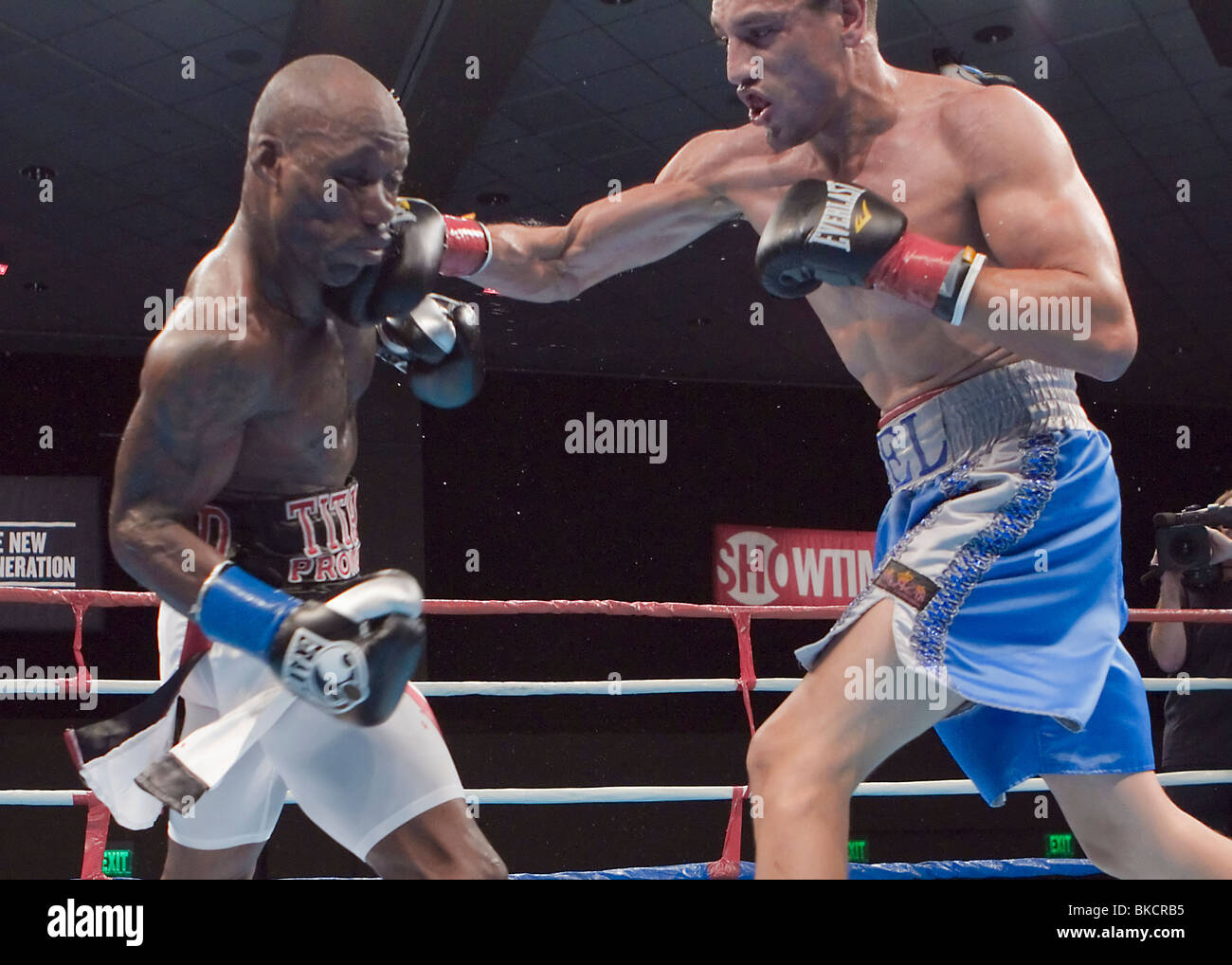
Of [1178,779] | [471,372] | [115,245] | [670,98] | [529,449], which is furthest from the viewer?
[529,449]

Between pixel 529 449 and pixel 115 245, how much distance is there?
240 centimetres

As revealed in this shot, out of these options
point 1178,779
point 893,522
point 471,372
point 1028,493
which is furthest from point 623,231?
point 1178,779

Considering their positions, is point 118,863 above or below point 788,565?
below

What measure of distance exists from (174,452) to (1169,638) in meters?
2.73

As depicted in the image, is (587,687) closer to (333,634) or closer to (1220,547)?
(1220,547)

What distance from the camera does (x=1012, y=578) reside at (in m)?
1.39

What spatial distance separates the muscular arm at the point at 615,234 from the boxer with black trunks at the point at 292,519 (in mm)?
264

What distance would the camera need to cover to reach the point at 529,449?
7.13 m

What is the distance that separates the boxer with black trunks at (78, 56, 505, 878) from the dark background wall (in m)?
4.51

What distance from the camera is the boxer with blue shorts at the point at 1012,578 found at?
1348 mm
